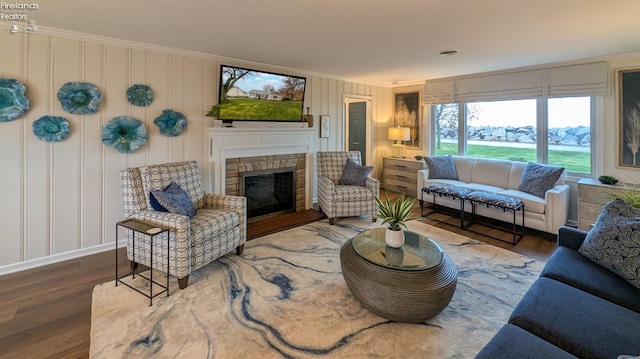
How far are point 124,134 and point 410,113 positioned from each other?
5.17 m

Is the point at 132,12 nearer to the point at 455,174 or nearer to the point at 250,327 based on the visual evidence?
the point at 250,327

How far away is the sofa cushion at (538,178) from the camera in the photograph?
4.04 metres

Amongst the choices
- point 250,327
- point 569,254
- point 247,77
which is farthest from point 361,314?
point 247,77

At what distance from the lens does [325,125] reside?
5.42 meters

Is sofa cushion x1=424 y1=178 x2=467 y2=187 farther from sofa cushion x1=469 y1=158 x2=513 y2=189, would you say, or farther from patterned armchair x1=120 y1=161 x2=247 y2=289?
patterned armchair x1=120 y1=161 x2=247 y2=289

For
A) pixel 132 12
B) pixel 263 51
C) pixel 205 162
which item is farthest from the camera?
pixel 205 162

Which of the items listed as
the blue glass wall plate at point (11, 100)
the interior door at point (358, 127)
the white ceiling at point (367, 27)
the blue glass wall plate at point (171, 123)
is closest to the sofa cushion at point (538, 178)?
the white ceiling at point (367, 27)

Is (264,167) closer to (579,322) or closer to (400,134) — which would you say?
(400,134)

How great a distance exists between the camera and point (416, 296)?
6.59ft

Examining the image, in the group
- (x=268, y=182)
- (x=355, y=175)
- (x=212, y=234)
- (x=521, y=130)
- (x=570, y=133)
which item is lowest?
(x=212, y=234)

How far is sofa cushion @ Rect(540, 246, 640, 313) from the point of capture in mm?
1729

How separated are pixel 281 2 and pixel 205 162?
8.02ft

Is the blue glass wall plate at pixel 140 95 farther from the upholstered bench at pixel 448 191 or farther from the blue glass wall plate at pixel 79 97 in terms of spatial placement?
the upholstered bench at pixel 448 191

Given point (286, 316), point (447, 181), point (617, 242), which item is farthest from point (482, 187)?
point (286, 316)
